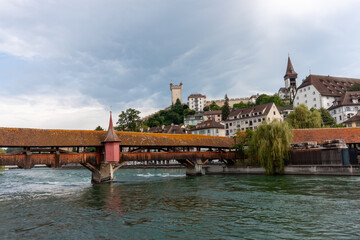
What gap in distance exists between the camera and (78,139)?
2580 centimetres

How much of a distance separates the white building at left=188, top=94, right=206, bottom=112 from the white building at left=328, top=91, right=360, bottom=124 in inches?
2717

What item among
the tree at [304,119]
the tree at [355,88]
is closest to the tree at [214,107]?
the tree at [355,88]

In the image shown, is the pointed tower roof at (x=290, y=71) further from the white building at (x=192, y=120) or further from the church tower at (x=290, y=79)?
the white building at (x=192, y=120)

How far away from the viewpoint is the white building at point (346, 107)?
191 ft

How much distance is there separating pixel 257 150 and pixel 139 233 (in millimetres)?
25593

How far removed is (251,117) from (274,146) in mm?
35596

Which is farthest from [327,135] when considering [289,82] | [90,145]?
[289,82]

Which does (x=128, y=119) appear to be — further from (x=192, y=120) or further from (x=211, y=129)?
(x=192, y=120)

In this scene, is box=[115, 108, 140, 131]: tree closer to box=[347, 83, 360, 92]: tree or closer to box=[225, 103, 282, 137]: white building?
box=[225, 103, 282, 137]: white building

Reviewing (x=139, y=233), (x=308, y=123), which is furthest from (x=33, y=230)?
(x=308, y=123)

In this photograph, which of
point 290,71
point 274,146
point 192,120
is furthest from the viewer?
point 290,71

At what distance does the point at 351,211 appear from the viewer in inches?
449

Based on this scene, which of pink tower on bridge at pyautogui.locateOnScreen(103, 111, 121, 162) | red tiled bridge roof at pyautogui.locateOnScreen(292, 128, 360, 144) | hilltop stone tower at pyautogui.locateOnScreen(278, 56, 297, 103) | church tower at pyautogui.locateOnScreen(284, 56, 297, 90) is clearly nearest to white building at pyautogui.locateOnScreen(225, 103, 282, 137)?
red tiled bridge roof at pyautogui.locateOnScreen(292, 128, 360, 144)

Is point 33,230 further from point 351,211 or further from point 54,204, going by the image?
point 351,211
